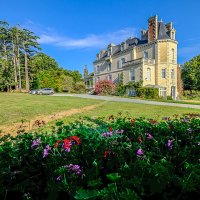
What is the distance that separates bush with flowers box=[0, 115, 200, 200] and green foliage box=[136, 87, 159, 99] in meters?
28.5

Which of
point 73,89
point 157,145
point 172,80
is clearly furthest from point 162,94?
point 157,145

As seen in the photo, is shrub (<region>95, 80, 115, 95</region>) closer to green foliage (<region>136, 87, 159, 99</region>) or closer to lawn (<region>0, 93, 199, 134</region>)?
green foliage (<region>136, 87, 159, 99</region>)

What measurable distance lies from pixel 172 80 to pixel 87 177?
122 feet

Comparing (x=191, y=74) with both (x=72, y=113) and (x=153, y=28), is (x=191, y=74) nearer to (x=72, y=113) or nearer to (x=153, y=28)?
(x=153, y=28)

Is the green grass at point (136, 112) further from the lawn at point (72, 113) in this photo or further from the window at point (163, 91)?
the window at point (163, 91)

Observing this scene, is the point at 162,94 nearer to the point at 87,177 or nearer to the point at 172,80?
the point at 172,80

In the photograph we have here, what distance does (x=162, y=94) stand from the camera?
113ft

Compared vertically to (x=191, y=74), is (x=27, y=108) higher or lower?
lower

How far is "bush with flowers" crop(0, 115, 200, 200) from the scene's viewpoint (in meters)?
1.27

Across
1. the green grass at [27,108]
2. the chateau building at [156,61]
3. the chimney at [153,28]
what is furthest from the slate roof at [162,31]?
the green grass at [27,108]

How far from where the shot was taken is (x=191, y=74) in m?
48.2

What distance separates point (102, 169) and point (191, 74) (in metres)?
52.1

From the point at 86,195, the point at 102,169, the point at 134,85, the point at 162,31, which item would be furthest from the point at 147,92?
the point at 86,195

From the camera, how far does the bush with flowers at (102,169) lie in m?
1.27
